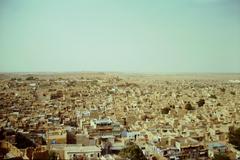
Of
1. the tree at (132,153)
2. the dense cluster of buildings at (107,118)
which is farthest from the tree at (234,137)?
the tree at (132,153)

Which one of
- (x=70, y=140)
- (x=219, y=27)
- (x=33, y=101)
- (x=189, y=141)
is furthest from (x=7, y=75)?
(x=219, y=27)

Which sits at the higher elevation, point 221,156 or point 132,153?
point 132,153

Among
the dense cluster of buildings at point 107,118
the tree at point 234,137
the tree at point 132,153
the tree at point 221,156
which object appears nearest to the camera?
the tree at point 132,153

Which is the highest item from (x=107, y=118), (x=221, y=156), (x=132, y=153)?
(x=107, y=118)

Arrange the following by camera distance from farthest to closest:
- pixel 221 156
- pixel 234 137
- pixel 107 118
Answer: pixel 107 118 < pixel 234 137 < pixel 221 156

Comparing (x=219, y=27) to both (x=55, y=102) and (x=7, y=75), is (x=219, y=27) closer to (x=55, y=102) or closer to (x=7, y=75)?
(x=55, y=102)

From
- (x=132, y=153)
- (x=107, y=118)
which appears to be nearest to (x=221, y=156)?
(x=132, y=153)

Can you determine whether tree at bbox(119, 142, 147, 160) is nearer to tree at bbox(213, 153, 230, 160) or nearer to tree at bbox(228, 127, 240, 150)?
tree at bbox(213, 153, 230, 160)

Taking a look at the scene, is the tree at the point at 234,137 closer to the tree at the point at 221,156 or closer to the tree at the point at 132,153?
the tree at the point at 221,156

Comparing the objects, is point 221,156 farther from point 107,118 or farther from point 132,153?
point 107,118

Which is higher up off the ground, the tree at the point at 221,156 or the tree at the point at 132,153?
the tree at the point at 132,153
